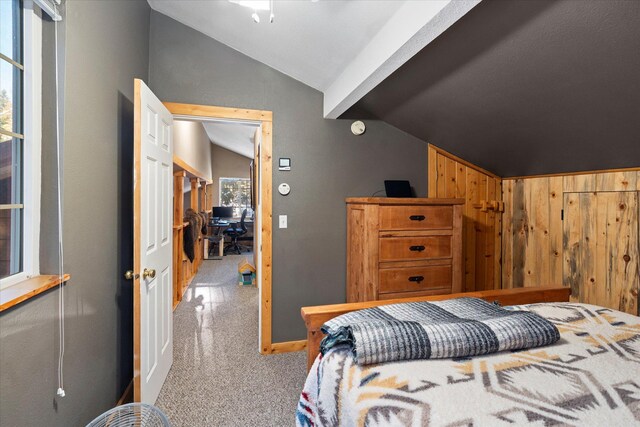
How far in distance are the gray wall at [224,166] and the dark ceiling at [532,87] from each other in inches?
302

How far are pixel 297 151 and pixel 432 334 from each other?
6.58 ft

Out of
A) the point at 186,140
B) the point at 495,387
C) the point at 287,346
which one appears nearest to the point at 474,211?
the point at 287,346

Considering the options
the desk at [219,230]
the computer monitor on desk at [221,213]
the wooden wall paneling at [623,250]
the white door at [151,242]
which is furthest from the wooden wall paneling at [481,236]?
the computer monitor on desk at [221,213]

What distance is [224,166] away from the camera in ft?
32.2

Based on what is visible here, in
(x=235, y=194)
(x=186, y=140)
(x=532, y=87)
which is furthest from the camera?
(x=235, y=194)

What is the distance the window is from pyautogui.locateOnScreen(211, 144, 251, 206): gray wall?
0.42 ft

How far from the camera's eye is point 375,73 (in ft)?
6.29

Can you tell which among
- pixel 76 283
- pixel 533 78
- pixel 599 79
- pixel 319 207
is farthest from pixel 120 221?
pixel 599 79

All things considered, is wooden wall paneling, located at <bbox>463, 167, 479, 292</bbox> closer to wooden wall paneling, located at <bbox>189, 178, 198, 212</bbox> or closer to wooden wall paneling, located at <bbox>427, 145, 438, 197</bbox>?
wooden wall paneling, located at <bbox>427, 145, 438, 197</bbox>

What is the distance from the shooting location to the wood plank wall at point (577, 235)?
2242 millimetres

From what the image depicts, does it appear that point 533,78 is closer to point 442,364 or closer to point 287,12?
point 287,12

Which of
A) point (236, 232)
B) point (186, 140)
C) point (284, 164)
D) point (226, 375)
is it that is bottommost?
point (226, 375)

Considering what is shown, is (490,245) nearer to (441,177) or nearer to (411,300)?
(441,177)

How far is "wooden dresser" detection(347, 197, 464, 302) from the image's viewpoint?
95.9 inches
